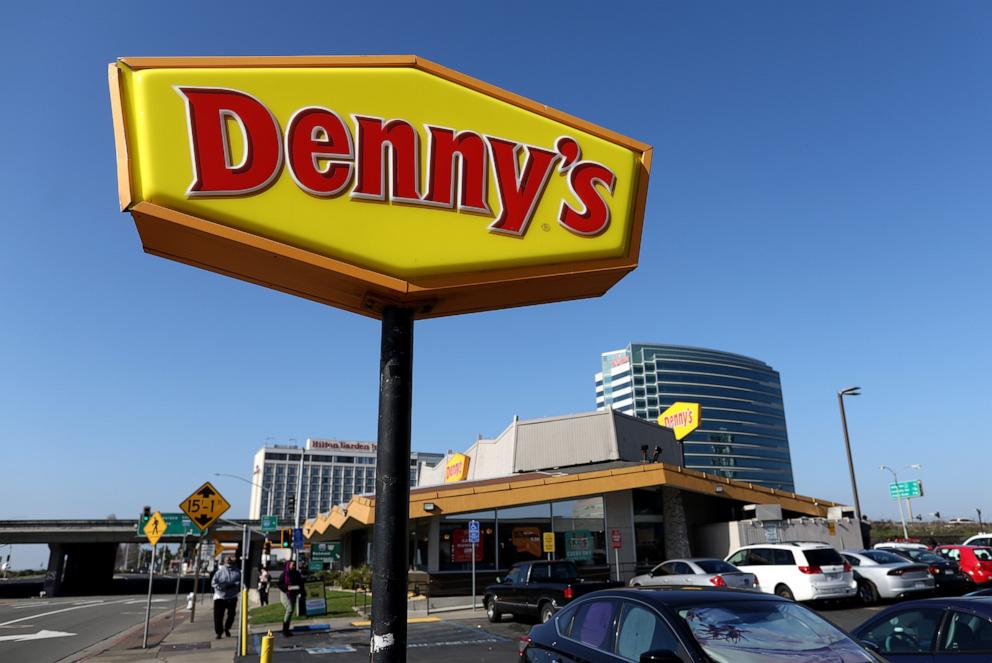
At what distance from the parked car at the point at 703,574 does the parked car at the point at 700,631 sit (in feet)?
36.1

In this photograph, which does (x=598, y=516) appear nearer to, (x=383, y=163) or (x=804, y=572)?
Result: (x=804, y=572)

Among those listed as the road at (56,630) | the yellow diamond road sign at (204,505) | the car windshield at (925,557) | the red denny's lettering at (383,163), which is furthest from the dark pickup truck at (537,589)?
the car windshield at (925,557)

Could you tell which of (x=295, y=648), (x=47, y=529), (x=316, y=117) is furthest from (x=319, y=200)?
(x=47, y=529)

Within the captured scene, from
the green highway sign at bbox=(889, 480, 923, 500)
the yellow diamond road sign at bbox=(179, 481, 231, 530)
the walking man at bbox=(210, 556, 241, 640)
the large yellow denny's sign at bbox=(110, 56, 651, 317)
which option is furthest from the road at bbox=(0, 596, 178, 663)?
the green highway sign at bbox=(889, 480, 923, 500)

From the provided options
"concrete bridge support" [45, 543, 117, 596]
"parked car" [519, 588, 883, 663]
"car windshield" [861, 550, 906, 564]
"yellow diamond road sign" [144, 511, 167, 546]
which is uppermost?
"yellow diamond road sign" [144, 511, 167, 546]

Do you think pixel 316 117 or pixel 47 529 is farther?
pixel 47 529

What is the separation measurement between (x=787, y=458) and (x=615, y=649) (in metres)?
173

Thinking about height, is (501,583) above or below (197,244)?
below

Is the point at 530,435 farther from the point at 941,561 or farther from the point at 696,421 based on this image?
the point at 941,561

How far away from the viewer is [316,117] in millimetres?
6367

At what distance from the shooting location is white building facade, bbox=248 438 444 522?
174m

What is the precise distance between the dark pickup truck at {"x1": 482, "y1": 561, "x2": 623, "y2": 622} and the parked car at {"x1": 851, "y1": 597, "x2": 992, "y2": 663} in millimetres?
9517

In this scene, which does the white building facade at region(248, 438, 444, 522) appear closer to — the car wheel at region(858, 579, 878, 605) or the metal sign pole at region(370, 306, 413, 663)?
the car wheel at region(858, 579, 878, 605)

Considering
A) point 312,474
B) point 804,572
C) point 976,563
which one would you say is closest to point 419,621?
point 804,572
